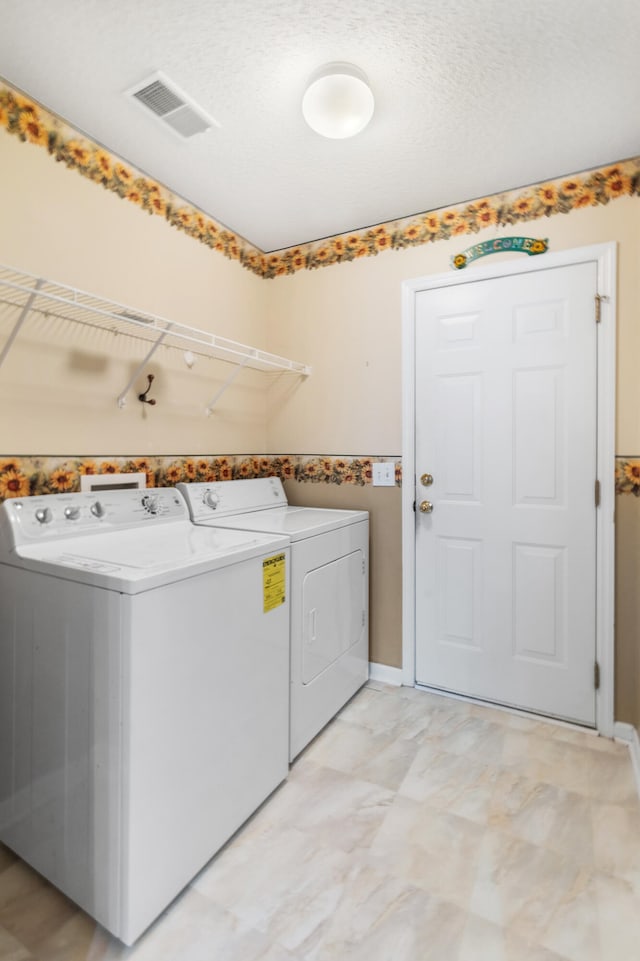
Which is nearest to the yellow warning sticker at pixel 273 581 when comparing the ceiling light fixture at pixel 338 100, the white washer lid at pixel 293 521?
the white washer lid at pixel 293 521

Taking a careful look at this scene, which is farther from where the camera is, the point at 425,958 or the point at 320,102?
the point at 320,102

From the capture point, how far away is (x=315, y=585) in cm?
186

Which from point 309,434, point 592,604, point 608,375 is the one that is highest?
point 608,375

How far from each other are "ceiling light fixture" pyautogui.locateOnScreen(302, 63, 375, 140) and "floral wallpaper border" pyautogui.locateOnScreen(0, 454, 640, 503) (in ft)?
4.52

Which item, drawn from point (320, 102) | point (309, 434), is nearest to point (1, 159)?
point (320, 102)

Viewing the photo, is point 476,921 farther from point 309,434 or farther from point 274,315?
point 274,315

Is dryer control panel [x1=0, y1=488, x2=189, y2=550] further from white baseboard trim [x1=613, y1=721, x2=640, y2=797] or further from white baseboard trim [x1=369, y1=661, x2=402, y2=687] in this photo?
white baseboard trim [x1=613, y1=721, x2=640, y2=797]

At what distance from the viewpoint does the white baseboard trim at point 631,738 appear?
5.67ft

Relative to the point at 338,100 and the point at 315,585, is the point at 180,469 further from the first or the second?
the point at 338,100

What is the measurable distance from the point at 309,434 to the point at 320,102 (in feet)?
4.90

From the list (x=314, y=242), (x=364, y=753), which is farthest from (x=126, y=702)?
(x=314, y=242)

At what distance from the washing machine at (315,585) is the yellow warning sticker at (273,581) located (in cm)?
9

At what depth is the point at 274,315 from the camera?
2.72 meters

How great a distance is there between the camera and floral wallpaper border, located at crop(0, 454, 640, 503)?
1.55m
